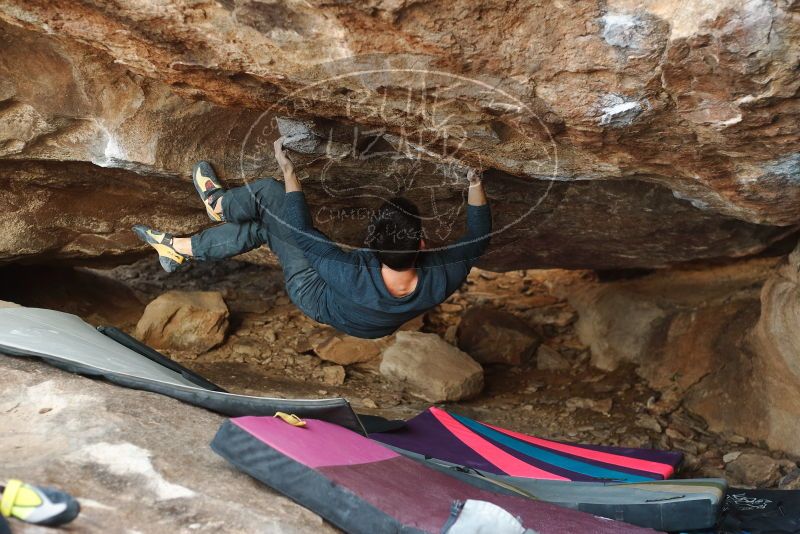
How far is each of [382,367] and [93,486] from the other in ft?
10.4

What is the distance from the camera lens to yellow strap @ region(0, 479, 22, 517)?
→ 80.8 inches

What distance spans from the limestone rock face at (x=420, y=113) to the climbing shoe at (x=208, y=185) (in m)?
0.09

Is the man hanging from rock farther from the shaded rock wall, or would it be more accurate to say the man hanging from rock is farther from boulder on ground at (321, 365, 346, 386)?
the shaded rock wall

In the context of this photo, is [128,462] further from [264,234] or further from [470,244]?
[470,244]

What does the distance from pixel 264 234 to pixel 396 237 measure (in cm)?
79

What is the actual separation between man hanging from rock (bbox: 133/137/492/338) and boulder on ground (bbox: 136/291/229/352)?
196 centimetres

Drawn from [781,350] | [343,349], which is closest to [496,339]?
[343,349]

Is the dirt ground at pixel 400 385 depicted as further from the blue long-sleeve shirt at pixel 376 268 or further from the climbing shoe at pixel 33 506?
the climbing shoe at pixel 33 506

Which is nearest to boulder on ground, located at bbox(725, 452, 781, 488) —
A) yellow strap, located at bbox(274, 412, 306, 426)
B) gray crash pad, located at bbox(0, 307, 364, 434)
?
gray crash pad, located at bbox(0, 307, 364, 434)

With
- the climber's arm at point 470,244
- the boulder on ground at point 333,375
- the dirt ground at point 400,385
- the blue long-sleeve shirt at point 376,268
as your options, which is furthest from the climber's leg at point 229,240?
the boulder on ground at point 333,375

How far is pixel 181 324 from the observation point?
18.1 feet

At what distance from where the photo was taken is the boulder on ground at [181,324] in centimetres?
549

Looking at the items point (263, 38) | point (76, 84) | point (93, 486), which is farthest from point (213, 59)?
point (93, 486)

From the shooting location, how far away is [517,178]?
155 inches
